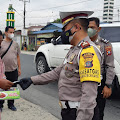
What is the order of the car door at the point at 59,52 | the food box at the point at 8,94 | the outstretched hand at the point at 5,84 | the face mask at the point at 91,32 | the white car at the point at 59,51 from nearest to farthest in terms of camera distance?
the outstretched hand at the point at 5,84, the food box at the point at 8,94, the face mask at the point at 91,32, the white car at the point at 59,51, the car door at the point at 59,52

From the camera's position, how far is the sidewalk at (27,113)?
12.3 ft

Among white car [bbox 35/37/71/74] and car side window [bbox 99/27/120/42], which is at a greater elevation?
car side window [bbox 99/27/120/42]

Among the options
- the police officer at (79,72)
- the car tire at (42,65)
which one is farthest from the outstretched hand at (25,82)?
the car tire at (42,65)

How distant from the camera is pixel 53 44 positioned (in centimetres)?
676

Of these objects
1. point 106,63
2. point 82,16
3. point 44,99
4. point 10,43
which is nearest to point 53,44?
point 44,99

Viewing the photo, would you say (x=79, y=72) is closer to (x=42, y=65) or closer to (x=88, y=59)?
(x=88, y=59)

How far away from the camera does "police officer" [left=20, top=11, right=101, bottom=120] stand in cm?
154

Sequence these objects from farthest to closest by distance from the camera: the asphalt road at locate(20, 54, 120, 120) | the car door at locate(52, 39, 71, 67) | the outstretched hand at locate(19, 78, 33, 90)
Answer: the car door at locate(52, 39, 71, 67) < the asphalt road at locate(20, 54, 120, 120) < the outstretched hand at locate(19, 78, 33, 90)

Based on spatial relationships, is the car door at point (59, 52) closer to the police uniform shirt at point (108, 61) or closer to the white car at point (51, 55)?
the white car at point (51, 55)

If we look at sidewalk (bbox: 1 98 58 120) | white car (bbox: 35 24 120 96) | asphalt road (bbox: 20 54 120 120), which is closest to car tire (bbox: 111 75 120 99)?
white car (bbox: 35 24 120 96)

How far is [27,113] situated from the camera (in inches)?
157

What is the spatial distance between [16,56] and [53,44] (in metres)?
2.74

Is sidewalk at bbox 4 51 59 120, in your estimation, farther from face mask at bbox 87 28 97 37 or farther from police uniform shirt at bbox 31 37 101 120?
police uniform shirt at bbox 31 37 101 120

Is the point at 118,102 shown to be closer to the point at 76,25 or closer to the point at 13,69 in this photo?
the point at 13,69
